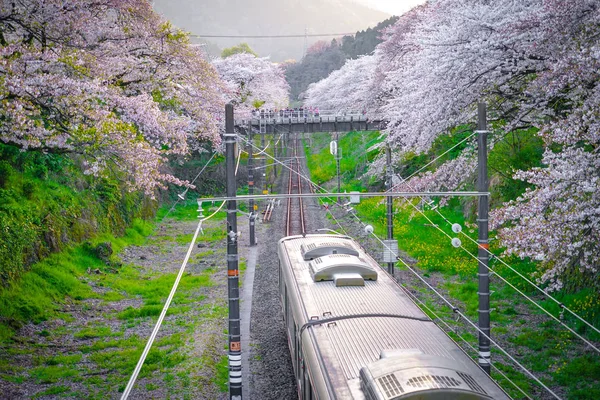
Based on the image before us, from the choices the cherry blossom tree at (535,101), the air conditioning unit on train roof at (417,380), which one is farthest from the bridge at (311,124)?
the air conditioning unit on train roof at (417,380)

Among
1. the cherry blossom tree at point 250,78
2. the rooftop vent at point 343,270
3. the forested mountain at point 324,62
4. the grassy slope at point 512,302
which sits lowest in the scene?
the grassy slope at point 512,302

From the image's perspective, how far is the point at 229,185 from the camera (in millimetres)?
→ 9898

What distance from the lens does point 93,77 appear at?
14617 millimetres

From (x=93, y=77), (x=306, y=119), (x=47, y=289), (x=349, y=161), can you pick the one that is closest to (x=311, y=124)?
(x=306, y=119)

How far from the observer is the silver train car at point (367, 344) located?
5586 mm

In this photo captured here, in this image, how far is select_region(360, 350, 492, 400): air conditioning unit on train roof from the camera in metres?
5.34

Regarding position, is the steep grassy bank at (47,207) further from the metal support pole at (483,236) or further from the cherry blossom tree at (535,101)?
the metal support pole at (483,236)

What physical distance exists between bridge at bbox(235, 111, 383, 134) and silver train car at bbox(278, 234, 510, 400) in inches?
1123

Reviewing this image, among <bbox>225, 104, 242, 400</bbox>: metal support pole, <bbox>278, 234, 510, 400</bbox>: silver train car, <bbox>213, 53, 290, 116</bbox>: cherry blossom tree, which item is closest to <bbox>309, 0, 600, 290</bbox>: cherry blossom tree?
<bbox>278, 234, 510, 400</bbox>: silver train car

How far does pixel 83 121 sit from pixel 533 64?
11408 mm

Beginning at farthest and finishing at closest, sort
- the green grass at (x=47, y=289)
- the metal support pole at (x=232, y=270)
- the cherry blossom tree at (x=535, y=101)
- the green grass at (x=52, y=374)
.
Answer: the green grass at (x=47, y=289) < the green grass at (x=52, y=374) < the cherry blossom tree at (x=535, y=101) < the metal support pole at (x=232, y=270)

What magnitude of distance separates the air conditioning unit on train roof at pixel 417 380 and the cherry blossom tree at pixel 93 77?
894 cm

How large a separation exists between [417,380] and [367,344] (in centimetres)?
151

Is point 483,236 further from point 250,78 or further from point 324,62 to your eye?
point 324,62
